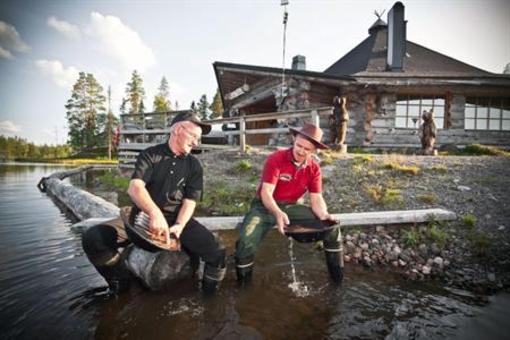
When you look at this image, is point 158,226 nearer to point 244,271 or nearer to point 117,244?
point 117,244

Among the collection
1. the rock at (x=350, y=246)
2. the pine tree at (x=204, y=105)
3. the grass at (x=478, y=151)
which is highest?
the pine tree at (x=204, y=105)

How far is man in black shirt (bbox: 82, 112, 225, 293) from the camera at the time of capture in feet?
8.70

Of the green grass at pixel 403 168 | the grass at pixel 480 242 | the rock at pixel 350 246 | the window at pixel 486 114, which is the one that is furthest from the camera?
the window at pixel 486 114

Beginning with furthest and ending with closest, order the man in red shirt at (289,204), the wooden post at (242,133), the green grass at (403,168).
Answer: the wooden post at (242,133)
the green grass at (403,168)
the man in red shirt at (289,204)

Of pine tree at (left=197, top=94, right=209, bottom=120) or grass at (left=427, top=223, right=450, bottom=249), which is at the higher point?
pine tree at (left=197, top=94, right=209, bottom=120)

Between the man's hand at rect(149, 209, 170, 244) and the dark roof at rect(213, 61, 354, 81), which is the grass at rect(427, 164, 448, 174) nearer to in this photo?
the dark roof at rect(213, 61, 354, 81)

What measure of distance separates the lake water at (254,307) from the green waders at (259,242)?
→ 0.19m

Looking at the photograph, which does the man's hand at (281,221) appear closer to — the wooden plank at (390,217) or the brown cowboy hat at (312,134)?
the brown cowboy hat at (312,134)

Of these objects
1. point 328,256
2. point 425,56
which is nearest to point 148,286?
point 328,256

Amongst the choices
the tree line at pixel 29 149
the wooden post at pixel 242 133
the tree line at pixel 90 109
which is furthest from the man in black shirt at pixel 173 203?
the tree line at pixel 29 149

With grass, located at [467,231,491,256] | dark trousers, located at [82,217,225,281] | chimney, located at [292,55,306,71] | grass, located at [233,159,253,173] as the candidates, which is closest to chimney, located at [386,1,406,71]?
chimney, located at [292,55,306,71]

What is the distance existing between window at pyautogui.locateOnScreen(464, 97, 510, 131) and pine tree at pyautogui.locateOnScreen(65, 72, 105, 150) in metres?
54.4

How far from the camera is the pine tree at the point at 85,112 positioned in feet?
161

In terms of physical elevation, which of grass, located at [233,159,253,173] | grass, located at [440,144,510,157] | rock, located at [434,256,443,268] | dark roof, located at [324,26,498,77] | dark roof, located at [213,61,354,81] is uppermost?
dark roof, located at [324,26,498,77]
